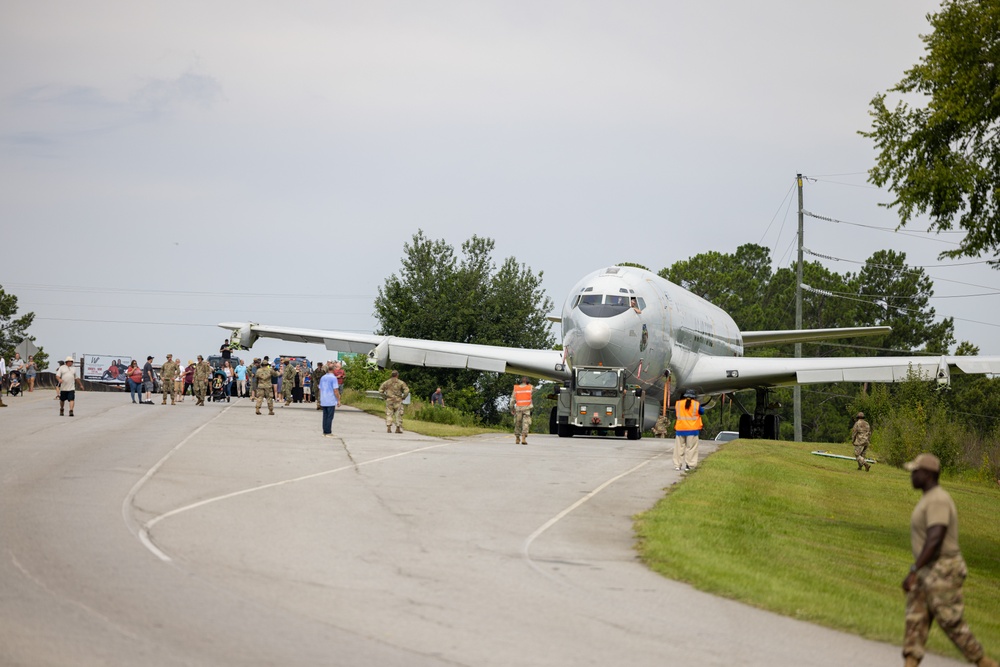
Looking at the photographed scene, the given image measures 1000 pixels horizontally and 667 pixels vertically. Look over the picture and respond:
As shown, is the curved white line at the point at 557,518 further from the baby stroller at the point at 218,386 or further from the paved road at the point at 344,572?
the baby stroller at the point at 218,386

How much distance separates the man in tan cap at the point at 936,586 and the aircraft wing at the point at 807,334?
125ft

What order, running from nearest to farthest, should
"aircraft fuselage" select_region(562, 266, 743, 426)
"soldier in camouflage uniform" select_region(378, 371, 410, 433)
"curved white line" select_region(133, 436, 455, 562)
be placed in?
1. "curved white line" select_region(133, 436, 455, 562)
2. "soldier in camouflage uniform" select_region(378, 371, 410, 433)
3. "aircraft fuselage" select_region(562, 266, 743, 426)

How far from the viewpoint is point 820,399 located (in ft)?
328

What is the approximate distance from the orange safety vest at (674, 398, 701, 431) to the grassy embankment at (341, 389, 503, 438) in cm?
1070

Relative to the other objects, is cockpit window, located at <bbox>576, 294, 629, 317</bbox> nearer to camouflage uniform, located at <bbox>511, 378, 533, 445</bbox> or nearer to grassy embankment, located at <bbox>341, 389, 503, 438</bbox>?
camouflage uniform, located at <bbox>511, 378, 533, 445</bbox>

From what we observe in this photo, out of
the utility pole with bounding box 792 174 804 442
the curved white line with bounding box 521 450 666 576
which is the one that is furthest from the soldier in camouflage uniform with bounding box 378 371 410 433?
the utility pole with bounding box 792 174 804 442

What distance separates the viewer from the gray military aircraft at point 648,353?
1464 inches

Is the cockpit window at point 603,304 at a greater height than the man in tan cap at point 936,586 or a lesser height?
greater

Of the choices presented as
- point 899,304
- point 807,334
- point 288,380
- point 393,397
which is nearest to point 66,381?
point 393,397

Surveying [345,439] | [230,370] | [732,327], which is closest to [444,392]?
[230,370]

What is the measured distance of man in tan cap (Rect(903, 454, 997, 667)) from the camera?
30.4ft

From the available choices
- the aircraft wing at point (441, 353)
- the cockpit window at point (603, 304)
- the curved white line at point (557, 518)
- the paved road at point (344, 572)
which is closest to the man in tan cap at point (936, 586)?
the paved road at point (344, 572)

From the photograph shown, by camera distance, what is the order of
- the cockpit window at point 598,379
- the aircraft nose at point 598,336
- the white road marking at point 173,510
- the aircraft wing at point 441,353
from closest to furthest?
1. the white road marking at point 173,510
2. the cockpit window at point 598,379
3. the aircraft nose at point 598,336
4. the aircraft wing at point 441,353

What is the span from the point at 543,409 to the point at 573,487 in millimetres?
115413
